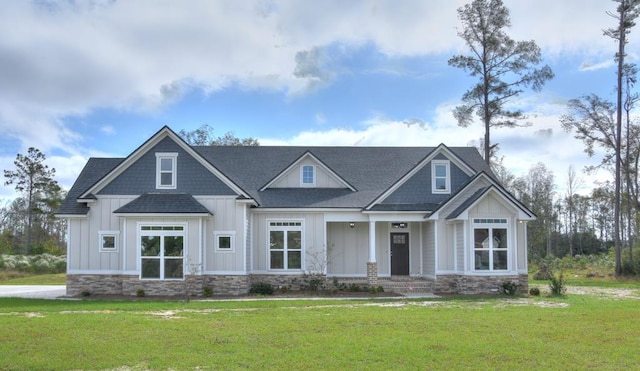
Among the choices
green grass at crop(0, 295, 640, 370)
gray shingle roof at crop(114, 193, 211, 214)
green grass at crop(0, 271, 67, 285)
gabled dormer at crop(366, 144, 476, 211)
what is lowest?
green grass at crop(0, 271, 67, 285)

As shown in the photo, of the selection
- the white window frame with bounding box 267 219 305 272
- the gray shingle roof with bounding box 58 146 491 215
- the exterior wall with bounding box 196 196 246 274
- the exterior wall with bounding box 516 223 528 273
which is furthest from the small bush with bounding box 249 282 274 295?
the exterior wall with bounding box 516 223 528 273

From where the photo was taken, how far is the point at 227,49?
819 inches

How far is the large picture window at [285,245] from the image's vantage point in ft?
76.2

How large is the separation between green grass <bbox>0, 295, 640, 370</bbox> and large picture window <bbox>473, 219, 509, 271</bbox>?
3.80 meters

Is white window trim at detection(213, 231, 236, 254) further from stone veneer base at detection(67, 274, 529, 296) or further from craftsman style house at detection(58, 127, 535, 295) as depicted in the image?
stone veneer base at detection(67, 274, 529, 296)

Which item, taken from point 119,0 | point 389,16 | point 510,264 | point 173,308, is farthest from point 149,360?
point 510,264

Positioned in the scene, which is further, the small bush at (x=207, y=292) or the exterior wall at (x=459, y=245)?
the exterior wall at (x=459, y=245)

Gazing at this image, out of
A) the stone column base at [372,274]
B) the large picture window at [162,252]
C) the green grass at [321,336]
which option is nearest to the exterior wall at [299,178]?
the stone column base at [372,274]

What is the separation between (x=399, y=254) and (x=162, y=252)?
9980 millimetres

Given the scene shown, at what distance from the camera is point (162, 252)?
68.4ft

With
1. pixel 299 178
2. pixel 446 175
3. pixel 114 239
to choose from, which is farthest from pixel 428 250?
pixel 114 239

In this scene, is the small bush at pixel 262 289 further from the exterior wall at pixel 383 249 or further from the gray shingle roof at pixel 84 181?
the gray shingle roof at pixel 84 181

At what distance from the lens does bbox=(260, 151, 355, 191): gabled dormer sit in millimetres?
25000

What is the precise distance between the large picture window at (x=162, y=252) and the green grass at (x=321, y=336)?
3.25 meters
